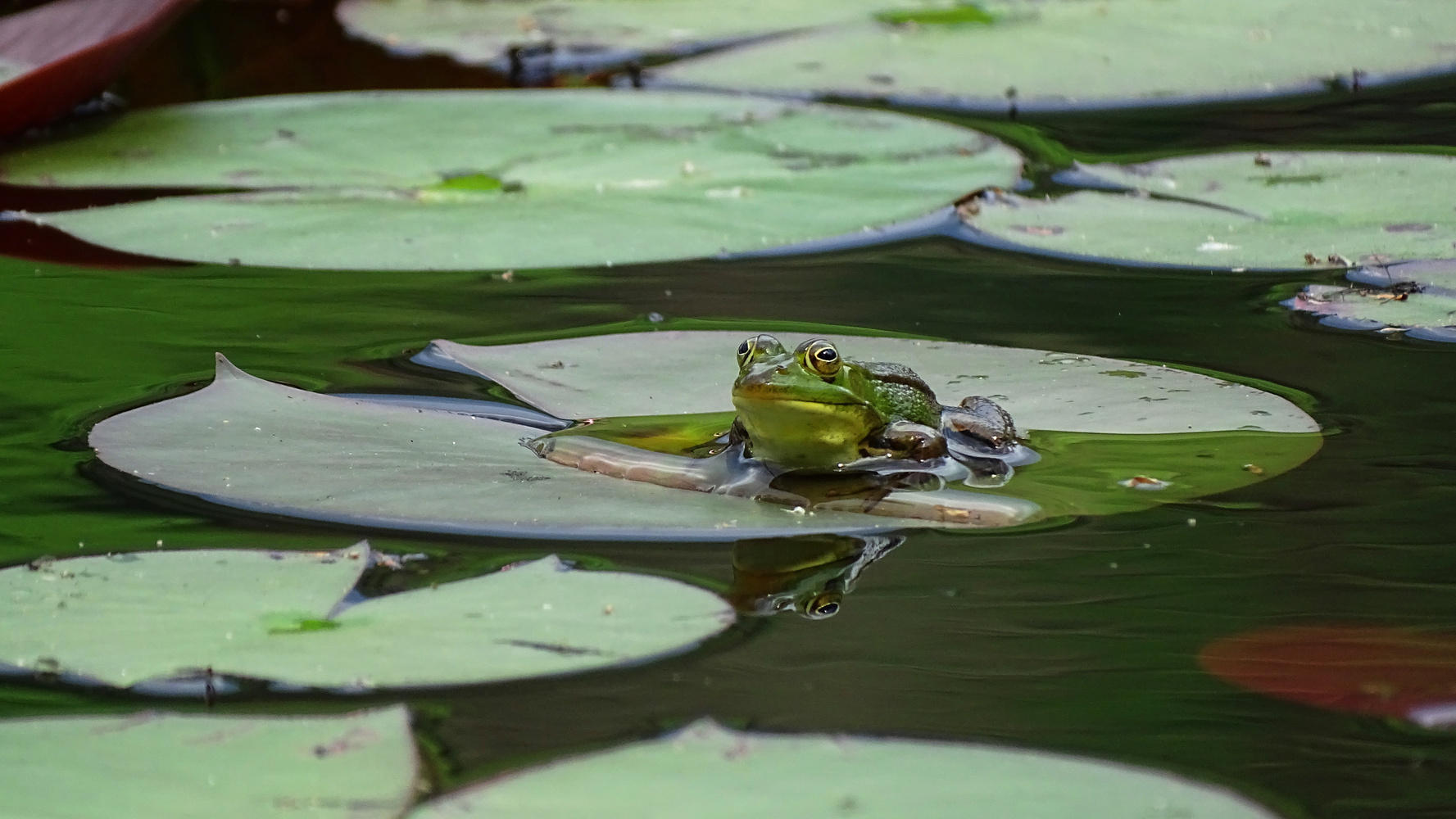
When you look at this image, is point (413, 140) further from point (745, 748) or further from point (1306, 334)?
point (745, 748)

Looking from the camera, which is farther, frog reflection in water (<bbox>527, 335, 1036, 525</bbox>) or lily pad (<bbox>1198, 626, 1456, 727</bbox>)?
frog reflection in water (<bbox>527, 335, 1036, 525</bbox>)

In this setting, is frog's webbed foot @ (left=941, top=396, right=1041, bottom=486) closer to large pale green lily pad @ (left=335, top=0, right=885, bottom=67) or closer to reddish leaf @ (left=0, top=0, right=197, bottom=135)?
reddish leaf @ (left=0, top=0, right=197, bottom=135)

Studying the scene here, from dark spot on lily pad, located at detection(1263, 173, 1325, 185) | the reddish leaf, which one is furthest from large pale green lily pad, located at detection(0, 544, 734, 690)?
the reddish leaf

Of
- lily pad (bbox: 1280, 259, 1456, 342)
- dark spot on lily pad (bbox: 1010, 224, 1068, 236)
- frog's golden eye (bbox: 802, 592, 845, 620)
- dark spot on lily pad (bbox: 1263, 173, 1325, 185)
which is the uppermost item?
dark spot on lily pad (bbox: 1263, 173, 1325, 185)

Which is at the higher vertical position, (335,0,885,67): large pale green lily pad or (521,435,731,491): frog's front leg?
(335,0,885,67): large pale green lily pad


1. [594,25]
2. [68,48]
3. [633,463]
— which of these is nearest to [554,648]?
[633,463]
